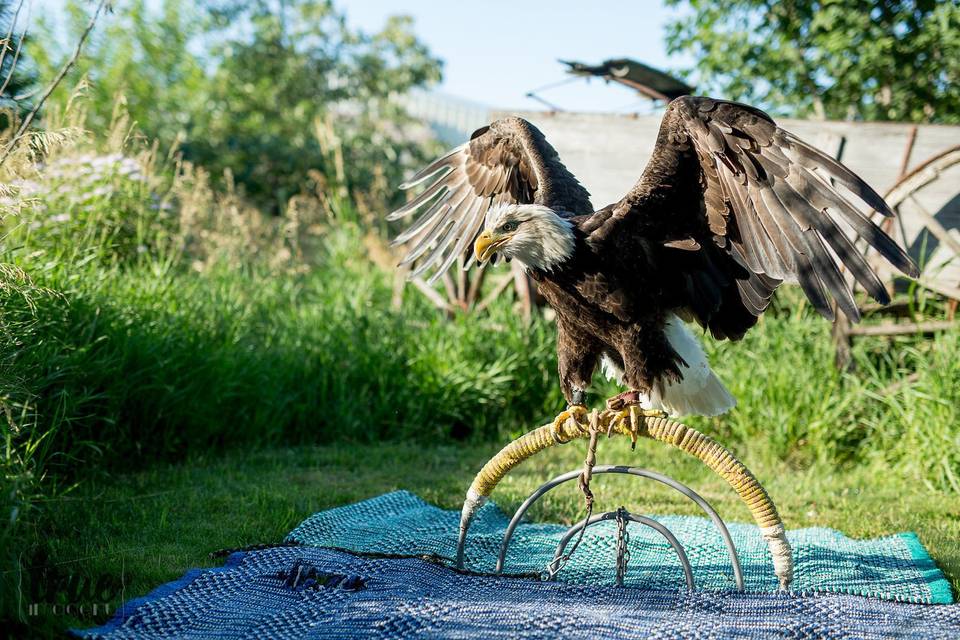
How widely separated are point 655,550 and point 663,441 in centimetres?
76

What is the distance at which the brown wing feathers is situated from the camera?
7.43ft

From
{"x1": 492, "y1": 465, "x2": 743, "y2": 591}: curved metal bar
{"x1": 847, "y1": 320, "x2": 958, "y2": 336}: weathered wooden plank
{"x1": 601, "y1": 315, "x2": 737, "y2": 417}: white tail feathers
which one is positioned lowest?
{"x1": 492, "y1": 465, "x2": 743, "y2": 591}: curved metal bar

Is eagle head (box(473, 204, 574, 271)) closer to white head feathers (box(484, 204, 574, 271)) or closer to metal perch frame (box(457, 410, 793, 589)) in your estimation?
white head feathers (box(484, 204, 574, 271))

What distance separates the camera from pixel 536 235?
2479mm

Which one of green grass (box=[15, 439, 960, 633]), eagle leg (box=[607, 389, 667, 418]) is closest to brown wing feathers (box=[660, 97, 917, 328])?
eagle leg (box=[607, 389, 667, 418])

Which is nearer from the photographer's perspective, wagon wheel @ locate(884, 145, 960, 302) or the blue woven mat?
the blue woven mat

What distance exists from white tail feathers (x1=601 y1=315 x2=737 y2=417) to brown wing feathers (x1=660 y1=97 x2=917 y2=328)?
1.37 feet

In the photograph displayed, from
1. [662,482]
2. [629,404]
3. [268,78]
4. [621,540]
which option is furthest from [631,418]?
[268,78]

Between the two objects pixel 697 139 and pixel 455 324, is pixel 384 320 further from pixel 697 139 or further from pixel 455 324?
pixel 697 139

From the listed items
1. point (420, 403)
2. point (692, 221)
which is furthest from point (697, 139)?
point (420, 403)

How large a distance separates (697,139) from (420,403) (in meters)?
2.95

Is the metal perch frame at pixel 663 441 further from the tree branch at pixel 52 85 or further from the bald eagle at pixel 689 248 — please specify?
the tree branch at pixel 52 85

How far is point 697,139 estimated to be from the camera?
2510mm

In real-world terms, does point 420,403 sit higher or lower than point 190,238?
lower
